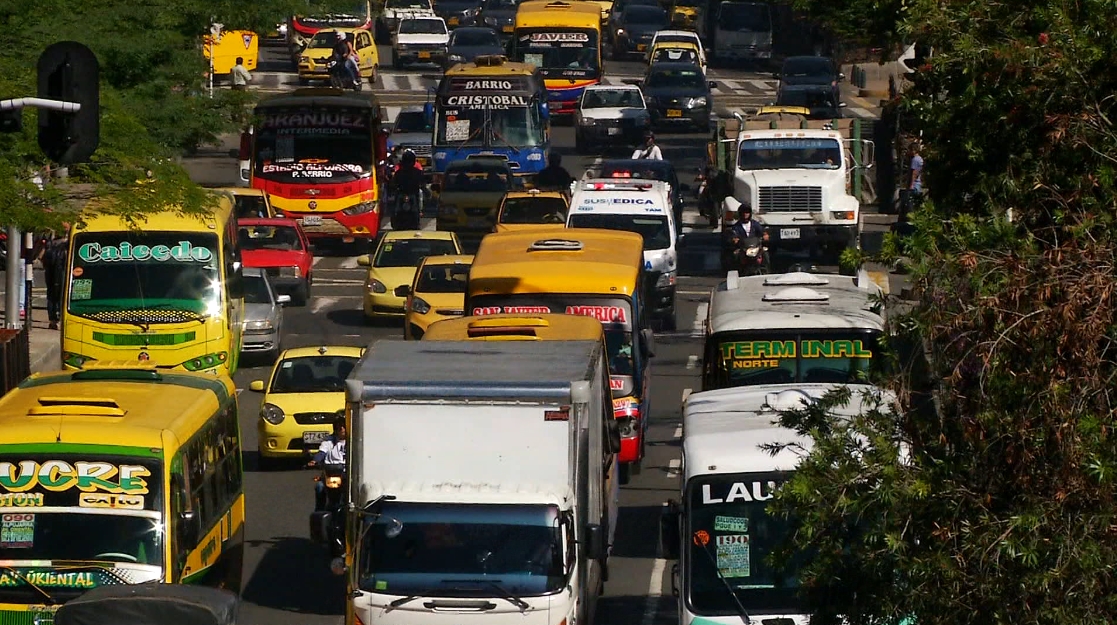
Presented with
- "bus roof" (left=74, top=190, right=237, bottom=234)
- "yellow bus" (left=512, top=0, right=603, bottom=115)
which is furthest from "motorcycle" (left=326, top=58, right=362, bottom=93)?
"bus roof" (left=74, top=190, right=237, bottom=234)

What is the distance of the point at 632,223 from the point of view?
30766mm

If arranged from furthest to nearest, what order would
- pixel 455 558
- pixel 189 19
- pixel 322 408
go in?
pixel 189 19
pixel 322 408
pixel 455 558

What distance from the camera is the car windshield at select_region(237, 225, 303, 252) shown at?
32.8 meters

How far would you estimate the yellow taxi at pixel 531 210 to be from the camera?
3359 cm

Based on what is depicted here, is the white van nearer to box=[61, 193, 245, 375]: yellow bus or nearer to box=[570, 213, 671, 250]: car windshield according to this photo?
box=[570, 213, 671, 250]: car windshield

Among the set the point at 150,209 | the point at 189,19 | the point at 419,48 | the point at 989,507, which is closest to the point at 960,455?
the point at 989,507

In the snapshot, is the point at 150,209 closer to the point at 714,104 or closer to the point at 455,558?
the point at 455,558

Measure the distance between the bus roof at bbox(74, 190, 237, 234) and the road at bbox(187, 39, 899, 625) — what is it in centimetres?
248

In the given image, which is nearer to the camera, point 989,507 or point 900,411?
point 989,507

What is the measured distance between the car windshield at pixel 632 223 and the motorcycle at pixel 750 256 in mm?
1200

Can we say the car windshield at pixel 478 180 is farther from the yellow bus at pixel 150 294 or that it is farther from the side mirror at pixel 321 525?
the side mirror at pixel 321 525

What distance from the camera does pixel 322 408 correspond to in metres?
21.9

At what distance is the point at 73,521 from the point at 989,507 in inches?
292

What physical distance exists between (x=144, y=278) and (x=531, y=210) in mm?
10756
